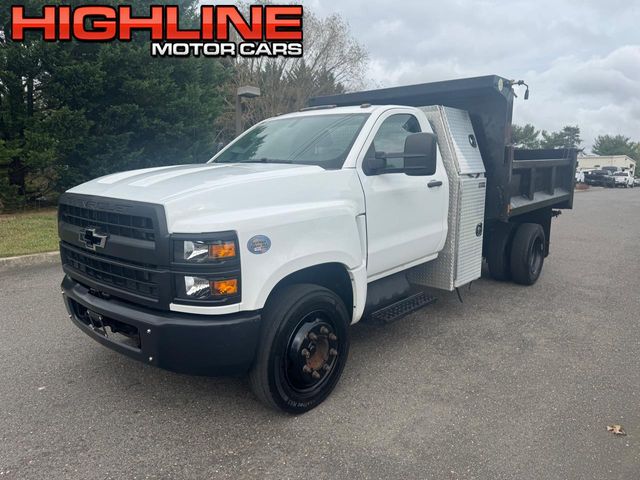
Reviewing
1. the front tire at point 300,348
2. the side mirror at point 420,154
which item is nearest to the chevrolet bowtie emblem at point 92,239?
the front tire at point 300,348

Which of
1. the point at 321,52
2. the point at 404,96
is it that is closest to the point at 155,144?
the point at 404,96

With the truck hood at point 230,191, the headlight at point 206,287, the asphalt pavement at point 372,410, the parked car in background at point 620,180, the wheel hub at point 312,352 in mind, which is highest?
the parked car in background at point 620,180

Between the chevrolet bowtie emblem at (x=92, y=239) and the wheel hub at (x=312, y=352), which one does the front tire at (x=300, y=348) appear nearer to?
the wheel hub at (x=312, y=352)

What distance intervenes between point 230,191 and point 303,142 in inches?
51.2

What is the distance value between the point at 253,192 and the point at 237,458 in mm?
1549

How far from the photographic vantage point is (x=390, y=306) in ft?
13.7

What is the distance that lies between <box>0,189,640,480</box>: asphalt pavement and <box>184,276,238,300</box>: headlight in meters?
0.95

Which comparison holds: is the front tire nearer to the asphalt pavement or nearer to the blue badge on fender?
the asphalt pavement

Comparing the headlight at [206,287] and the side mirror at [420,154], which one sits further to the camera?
the side mirror at [420,154]

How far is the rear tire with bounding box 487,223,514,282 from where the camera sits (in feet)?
20.5

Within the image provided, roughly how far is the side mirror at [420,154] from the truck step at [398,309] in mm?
1228

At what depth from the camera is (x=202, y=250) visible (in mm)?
2604

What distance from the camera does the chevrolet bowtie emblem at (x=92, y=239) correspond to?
295 cm

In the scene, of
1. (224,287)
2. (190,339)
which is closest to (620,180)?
(224,287)
